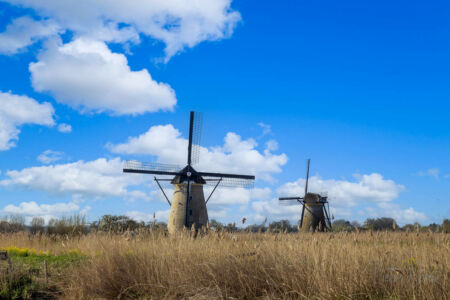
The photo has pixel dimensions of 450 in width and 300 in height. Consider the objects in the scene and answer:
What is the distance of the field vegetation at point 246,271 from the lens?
263 inches

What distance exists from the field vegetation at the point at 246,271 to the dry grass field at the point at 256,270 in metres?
0.02

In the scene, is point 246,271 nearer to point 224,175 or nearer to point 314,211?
point 224,175

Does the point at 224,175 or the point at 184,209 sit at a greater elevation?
the point at 224,175

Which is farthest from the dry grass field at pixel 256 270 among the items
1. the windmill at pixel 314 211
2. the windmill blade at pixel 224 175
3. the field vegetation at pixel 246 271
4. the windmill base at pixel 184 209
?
the windmill at pixel 314 211

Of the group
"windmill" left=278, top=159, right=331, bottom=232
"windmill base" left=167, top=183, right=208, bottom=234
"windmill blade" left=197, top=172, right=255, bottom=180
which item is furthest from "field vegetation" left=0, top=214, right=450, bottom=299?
"windmill" left=278, top=159, right=331, bottom=232

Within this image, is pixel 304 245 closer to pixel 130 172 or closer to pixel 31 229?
pixel 31 229

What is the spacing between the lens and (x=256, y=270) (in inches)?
300

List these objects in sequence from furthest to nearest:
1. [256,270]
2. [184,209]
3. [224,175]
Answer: [224,175]
[184,209]
[256,270]

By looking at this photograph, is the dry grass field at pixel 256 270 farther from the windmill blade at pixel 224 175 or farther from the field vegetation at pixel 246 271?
the windmill blade at pixel 224 175

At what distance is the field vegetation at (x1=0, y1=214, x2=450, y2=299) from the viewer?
21.9 ft

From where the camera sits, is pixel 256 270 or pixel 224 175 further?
pixel 224 175

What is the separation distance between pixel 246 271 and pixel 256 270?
0.67ft

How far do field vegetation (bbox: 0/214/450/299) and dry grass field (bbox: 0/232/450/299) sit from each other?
0.6 inches

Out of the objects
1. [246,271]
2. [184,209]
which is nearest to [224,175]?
[184,209]
